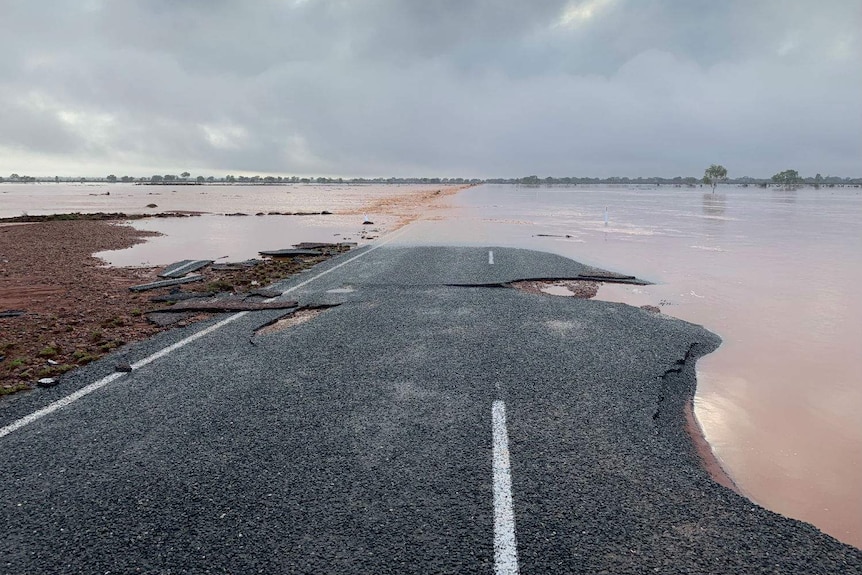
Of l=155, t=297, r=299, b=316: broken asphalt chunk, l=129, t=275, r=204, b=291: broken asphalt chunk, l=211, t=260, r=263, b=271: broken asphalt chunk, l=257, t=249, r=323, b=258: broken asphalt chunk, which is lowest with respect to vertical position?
l=155, t=297, r=299, b=316: broken asphalt chunk

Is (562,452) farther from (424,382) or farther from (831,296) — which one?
(831,296)

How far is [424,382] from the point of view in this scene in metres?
6.02

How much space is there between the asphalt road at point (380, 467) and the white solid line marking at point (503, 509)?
0.05 ft

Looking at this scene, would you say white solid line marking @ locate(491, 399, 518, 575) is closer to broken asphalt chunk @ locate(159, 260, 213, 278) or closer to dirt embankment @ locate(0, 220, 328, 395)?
dirt embankment @ locate(0, 220, 328, 395)

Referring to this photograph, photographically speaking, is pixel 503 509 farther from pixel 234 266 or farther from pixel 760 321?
pixel 234 266

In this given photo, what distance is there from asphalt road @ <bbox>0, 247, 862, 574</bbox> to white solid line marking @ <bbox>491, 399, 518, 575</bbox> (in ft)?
0.05

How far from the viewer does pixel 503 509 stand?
144 inches

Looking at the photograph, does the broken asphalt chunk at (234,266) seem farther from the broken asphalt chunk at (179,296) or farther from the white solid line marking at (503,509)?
the white solid line marking at (503,509)

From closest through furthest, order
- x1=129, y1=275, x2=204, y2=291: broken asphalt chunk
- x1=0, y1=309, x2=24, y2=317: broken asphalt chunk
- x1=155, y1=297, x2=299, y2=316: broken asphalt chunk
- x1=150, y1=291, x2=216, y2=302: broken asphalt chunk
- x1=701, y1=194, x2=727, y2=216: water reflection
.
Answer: x1=0, y1=309, x2=24, y2=317: broken asphalt chunk < x1=155, y1=297, x2=299, y2=316: broken asphalt chunk < x1=150, y1=291, x2=216, y2=302: broken asphalt chunk < x1=129, y1=275, x2=204, y2=291: broken asphalt chunk < x1=701, y1=194, x2=727, y2=216: water reflection

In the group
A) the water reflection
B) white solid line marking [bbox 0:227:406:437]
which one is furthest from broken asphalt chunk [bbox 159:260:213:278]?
the water reflection

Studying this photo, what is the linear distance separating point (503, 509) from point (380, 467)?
105cm

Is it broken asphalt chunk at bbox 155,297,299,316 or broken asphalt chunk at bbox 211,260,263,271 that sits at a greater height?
broken asphalt chunk at bbox 211,260,263,271

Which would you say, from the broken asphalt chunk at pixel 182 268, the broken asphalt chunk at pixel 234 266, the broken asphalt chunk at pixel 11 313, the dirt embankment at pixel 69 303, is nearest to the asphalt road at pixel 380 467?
the dirt embankment at pixel 69 303

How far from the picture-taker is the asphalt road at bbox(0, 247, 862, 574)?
328 cm
